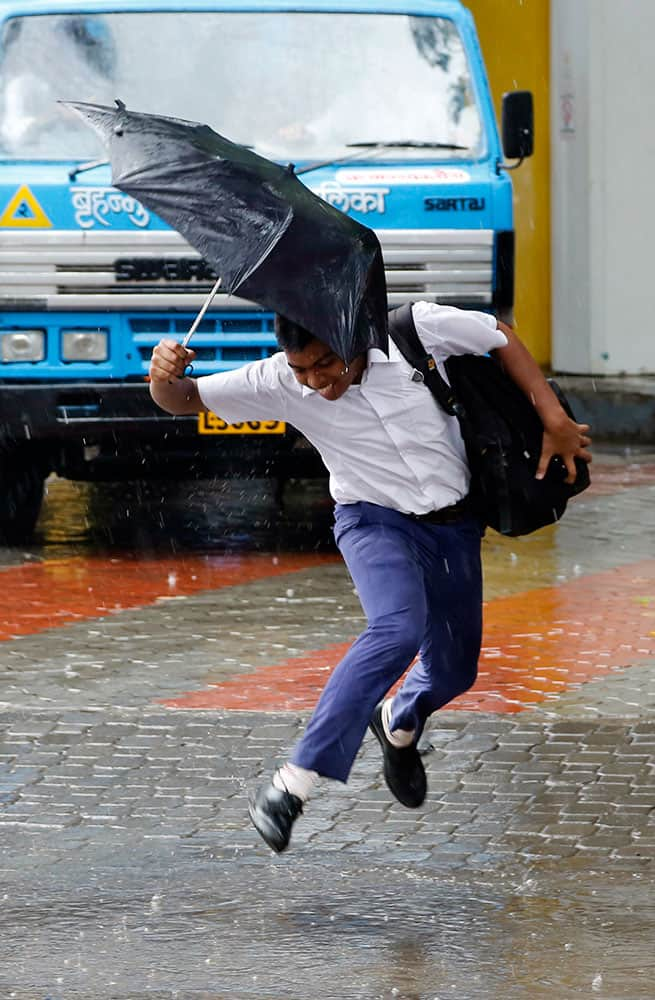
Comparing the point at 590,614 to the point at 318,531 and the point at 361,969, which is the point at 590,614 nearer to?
the point at 318,531

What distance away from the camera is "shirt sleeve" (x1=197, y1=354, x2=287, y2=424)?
5.50 m

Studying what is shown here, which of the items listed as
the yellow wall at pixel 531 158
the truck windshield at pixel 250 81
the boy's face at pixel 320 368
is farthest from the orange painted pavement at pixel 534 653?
the yellow wall at pixel 531 158

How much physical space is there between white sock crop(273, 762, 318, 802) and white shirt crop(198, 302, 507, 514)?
2.44 ft

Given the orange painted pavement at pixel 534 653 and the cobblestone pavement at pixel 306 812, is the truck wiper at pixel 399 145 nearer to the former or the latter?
the cobblestone pavement at pixel 306 812

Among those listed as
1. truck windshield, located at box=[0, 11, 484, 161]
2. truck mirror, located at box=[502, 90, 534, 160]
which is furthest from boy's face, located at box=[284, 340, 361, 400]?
truck mirror, located at box=[502, 90, 534, 160]

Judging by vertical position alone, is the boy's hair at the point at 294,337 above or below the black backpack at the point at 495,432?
above

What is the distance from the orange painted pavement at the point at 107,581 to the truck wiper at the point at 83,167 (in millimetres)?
1916

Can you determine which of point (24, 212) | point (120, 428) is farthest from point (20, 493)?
point (24, 212)

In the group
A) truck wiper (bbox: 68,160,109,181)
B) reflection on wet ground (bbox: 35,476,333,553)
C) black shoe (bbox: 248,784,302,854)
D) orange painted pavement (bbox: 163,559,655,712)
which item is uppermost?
truck wiper (bbox: 68,160,109,181)

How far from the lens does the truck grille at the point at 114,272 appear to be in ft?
33.4

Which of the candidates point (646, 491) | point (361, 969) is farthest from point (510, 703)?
point (646, 491)

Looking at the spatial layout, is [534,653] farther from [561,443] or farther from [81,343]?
[81,343]

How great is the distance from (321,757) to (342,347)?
103cm

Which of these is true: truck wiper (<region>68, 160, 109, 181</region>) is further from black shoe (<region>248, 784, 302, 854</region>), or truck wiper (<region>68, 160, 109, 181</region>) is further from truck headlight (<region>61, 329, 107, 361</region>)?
black shoe (<region>248, 784, 302, 854</region>)
